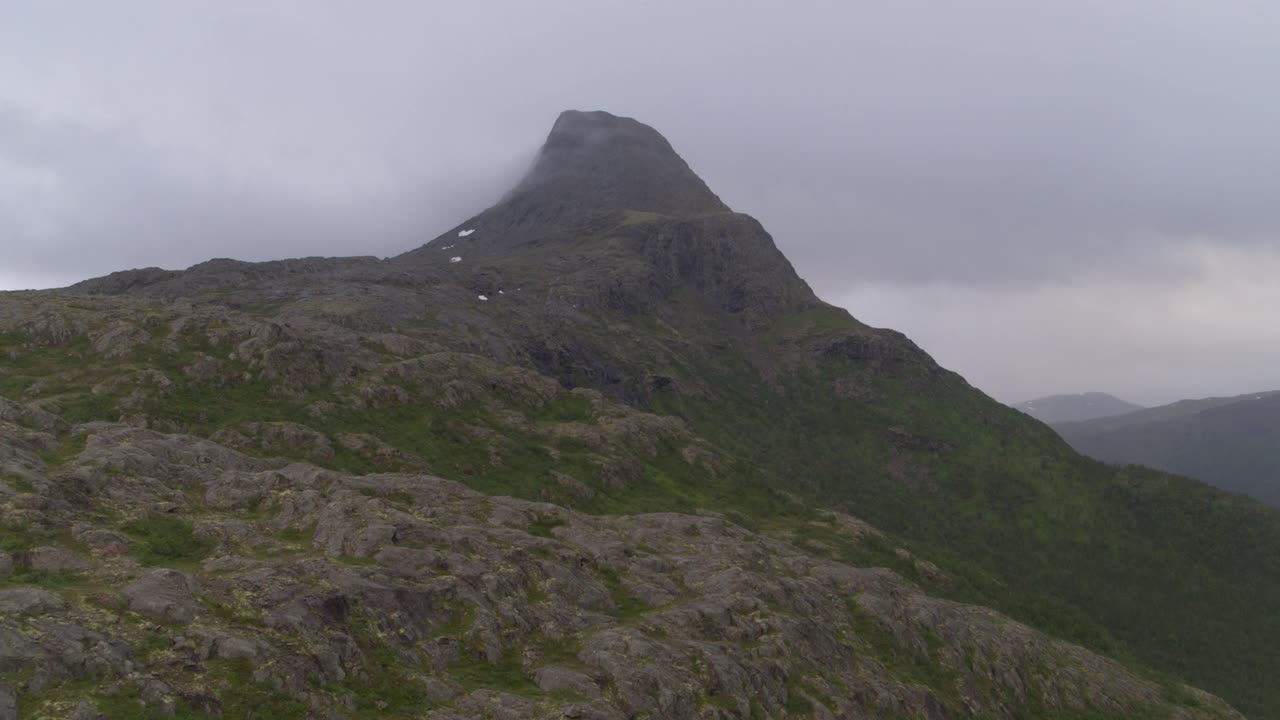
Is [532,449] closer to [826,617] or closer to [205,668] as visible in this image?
[826,617]

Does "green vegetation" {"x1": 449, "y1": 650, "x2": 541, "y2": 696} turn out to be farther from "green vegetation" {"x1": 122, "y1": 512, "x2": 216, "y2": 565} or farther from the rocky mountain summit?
"green vegetation" {"x1": 122, "y1": 512, "x2": 216, "y2": 565}

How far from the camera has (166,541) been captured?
38250 mm

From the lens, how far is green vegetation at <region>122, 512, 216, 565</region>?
36.6m

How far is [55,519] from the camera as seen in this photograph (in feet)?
120

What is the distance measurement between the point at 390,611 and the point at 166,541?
1409 cm

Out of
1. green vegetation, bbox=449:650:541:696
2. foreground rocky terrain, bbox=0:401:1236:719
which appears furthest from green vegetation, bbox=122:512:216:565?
green vegetation, bbox=449:650:541:696

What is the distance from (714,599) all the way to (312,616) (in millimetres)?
29621

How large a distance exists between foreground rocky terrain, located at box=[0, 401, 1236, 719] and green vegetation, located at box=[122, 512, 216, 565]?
6.1 inches

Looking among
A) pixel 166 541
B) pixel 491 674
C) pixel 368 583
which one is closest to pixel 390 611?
pixel 368 583

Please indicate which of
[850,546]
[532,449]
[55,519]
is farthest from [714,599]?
[850,546]

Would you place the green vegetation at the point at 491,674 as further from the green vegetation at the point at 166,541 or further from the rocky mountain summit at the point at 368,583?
the green vegetation at the point at 166,541

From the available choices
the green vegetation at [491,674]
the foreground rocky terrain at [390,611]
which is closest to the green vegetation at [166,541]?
the foreground rocky terrain at [390,611]

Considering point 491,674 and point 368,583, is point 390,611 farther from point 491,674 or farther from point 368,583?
point 491,674

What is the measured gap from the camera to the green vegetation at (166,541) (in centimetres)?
3656
